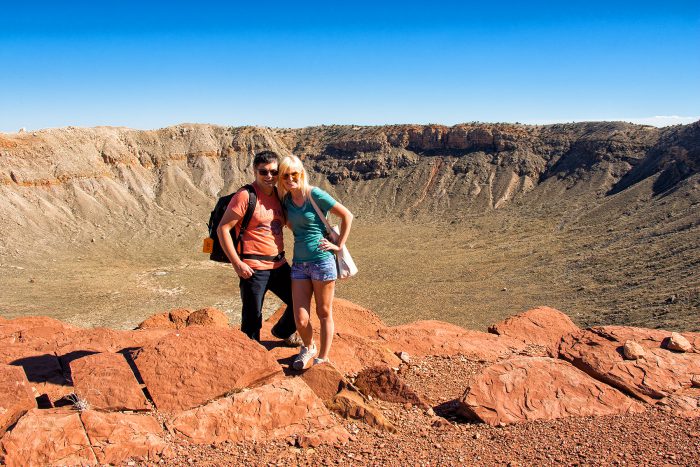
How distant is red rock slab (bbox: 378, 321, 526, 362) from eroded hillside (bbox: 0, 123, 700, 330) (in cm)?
1270

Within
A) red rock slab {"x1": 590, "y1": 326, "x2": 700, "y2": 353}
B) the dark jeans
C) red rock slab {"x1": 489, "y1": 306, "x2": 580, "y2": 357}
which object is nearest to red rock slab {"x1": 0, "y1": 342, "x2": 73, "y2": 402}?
the dark jeans

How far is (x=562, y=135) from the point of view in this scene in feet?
171

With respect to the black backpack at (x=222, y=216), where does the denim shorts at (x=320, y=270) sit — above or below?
below

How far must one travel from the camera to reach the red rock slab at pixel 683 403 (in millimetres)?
4071

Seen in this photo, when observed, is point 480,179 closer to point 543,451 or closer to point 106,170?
point 106,170

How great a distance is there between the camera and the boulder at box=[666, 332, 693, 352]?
505 cm

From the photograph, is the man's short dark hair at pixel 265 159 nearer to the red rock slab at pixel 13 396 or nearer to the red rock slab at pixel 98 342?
the red rock slab at pixel 98 342

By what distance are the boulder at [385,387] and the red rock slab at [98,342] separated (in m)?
2.45

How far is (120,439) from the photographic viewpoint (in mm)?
3377

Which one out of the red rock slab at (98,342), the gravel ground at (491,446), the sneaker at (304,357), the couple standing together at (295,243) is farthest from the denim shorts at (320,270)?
the red rock slab at (98,342)

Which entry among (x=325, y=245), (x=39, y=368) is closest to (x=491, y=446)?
(x=325, y=245)

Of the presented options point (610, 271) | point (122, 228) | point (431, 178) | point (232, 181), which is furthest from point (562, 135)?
point (122, 228)

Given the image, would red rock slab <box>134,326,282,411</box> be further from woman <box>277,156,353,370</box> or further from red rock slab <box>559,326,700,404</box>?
red rock slab <box>559,326,700,404</box>

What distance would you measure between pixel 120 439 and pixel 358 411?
174 centimetres
